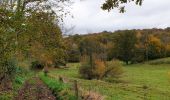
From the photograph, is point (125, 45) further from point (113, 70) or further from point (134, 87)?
point (134, 87)

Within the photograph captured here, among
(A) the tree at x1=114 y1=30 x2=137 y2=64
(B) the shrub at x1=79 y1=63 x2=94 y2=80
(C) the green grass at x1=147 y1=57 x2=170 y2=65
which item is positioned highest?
(A) the tree at x1=114 y1=30 x2=137 y2=64

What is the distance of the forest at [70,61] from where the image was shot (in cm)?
2133

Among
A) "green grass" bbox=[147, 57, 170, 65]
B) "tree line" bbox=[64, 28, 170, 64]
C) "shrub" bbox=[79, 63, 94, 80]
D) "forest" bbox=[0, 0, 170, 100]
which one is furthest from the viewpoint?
"green grass" bbox=[147, 57, 170, 65]

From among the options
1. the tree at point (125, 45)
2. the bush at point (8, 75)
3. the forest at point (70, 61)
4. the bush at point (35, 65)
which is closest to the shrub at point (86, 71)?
the forest at point (70, 61)

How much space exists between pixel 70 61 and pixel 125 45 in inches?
679

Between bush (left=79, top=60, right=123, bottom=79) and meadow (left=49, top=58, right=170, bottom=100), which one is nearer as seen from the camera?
meadow (left=49, top=58, right=170, bottom=100)

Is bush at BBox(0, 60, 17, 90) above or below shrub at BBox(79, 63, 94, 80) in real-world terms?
above

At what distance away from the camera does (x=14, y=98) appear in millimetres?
23062

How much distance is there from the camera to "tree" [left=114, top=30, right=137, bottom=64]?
12769 centimetres

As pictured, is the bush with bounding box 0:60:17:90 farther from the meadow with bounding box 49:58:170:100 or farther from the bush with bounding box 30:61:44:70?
the bush with bounding box 30:61:44:70

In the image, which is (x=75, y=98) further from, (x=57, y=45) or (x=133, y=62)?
(x=133, y=62)

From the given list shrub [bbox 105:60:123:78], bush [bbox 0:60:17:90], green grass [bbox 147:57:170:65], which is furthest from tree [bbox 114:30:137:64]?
bush [bbox 0:60:17:90]

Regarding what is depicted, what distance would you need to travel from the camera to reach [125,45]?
12888cm

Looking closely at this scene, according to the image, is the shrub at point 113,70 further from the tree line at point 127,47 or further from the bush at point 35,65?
the tree line at point 127,47
